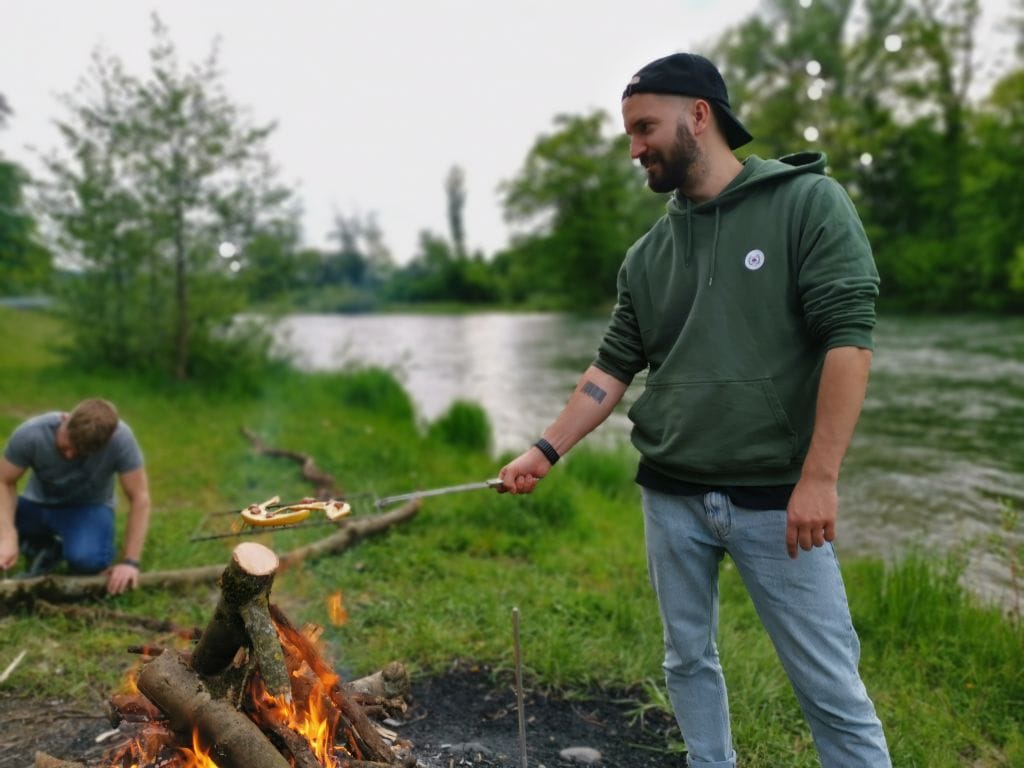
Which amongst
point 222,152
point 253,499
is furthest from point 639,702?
point 222,152

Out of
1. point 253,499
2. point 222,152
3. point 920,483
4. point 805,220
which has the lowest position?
point 920,483

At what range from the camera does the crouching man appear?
14.7ft

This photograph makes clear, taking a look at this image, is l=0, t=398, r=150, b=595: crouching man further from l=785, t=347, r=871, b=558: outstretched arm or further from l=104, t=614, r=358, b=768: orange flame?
l=785, t=347, r=871, b=558: outstretched arm

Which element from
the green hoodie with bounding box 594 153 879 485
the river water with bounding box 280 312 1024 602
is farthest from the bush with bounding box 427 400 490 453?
the green hoodie with bounding box 594 153 879 485

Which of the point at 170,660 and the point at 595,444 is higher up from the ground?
the point at 170,660

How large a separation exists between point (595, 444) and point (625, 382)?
6.26 m

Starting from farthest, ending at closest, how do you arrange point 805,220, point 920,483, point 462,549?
point 920,483
point 462,549
point 805,220

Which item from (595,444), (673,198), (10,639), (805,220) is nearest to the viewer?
(805,220)

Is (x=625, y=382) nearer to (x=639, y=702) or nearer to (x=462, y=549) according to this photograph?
(x=639, y=702)

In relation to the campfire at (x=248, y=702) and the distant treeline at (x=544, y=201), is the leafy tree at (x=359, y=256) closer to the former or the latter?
the distant treeline at (x=544, y=201)

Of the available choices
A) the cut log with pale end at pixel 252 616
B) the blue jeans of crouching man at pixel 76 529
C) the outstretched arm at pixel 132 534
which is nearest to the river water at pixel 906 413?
the cut log with pale end at pixel 252 616

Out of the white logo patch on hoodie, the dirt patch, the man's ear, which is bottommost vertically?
the dirt patch

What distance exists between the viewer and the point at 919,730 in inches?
128

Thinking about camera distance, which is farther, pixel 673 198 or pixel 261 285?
pixel 261 285
